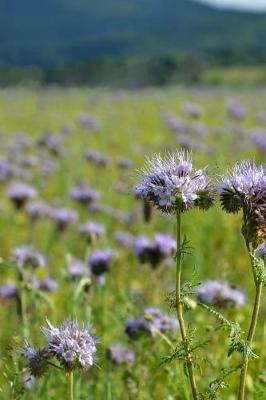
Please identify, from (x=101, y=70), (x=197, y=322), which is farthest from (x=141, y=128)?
(x=101, y=70)

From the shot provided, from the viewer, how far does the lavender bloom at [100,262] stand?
475 centimetres

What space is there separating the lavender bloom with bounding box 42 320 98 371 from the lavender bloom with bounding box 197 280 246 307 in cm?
159

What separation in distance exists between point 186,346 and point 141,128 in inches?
668

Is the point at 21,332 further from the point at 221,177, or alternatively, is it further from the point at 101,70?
the point at 101,70

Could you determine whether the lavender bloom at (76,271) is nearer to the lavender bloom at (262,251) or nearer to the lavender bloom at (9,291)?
the lavender bloom at (9,291)

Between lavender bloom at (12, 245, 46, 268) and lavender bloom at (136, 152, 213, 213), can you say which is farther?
lavender bloom at (12, 245, 46, 268)

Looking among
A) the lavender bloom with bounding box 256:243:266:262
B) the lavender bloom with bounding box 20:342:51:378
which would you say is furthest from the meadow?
the lavender bloom with bounding box 256:243:266:262

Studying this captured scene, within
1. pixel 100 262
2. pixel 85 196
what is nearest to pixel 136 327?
pixel 100 262

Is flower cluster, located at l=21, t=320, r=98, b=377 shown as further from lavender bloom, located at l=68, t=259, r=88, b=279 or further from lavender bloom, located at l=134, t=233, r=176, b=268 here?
lavender bloom, located at l=68, t=259, r=88, b=279

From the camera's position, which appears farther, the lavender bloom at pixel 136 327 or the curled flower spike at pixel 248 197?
the lavender bloom at pixel 136 327

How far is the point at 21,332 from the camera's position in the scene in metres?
3.90

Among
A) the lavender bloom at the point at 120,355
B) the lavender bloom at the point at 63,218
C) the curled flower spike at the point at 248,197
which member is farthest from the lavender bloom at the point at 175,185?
the lavender bloom at the point at 63,218

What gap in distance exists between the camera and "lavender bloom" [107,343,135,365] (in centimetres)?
372

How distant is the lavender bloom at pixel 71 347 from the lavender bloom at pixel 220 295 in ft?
5.23
